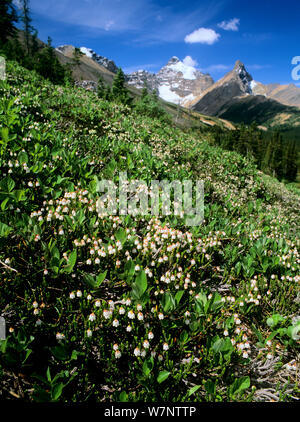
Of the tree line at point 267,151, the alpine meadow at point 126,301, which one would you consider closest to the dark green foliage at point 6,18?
the alpine meadow at point 126,301

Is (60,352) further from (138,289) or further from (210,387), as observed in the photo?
(210,387)

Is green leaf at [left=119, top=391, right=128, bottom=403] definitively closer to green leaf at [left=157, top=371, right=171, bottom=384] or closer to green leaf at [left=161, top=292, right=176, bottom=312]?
green leaf at [left=157, top=371, right=171, bottom=384]

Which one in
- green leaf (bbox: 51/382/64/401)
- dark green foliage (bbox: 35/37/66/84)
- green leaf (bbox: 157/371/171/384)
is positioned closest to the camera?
green leaf (bbox: 51/382/64/401)

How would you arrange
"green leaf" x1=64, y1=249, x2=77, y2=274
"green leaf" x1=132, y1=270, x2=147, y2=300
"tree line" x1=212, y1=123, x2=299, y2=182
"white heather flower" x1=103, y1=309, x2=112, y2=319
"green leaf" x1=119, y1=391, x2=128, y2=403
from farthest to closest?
"tree line" x1=212, y1=123, x2=299, y2=182, "green leaf" x1=64, y1=249, x2=77, y2=274, "green leaf" x1=132, y1=270, x2=147, y2=300, "white heather flower" x1=103, y1=309, x2=112, y2=319, "green leaf" x1=119, y1=391, x2=128, y2=403

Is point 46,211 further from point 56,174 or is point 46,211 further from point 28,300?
point 28,300

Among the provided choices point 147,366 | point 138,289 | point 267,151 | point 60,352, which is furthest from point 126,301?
point 267,151

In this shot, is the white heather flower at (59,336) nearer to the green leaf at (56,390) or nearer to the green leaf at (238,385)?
the green leaf at (56,390)

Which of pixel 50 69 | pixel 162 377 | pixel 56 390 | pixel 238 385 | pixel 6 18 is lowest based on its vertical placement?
pixel 238 385

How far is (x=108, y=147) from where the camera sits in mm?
6906

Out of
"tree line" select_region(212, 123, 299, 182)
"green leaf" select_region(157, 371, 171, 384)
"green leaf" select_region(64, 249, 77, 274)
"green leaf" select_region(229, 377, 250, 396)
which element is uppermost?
"tree line" select_region(212, 123, 299, 182)

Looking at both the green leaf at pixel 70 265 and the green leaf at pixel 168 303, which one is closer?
the green leaf at pixel 168 303

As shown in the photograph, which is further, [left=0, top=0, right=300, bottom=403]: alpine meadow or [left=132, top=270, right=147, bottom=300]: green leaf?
[left=132, top=270, right=147, bottom=300]: green leaf

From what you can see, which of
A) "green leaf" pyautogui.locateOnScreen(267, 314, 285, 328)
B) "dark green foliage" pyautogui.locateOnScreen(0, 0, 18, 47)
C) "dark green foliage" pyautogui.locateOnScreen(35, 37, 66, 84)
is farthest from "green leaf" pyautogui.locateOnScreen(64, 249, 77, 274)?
"dark green foliage" pyautogui.locateOnScreen(0, 0, 18, 47)

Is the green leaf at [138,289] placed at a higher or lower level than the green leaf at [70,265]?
lower
